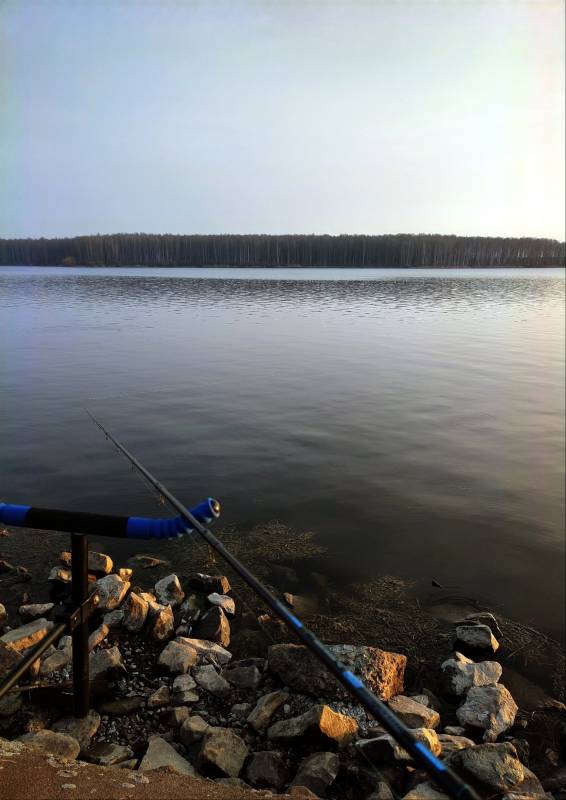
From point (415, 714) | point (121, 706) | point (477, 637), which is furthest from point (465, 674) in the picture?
point (121, 706)

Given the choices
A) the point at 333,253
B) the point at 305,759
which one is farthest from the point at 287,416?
the point at 333,253

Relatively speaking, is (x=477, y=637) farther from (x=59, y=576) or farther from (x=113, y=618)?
(x=59, y=576)

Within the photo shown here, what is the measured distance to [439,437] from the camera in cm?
1102

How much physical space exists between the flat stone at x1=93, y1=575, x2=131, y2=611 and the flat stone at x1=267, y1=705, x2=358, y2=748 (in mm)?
2180

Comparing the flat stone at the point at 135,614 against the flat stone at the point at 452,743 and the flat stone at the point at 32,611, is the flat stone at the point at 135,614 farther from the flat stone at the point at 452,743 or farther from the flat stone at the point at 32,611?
the flat stone at the point at 452,743

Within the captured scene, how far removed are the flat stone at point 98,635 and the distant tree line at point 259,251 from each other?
153m

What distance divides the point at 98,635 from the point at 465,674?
3205 millimetres

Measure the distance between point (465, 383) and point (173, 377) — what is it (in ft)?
29.7

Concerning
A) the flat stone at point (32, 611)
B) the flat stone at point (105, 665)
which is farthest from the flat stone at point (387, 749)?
the flat stone at point (32, 611)

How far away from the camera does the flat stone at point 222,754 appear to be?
334cm

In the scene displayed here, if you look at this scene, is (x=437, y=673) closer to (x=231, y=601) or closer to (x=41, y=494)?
(x=231, y=601)

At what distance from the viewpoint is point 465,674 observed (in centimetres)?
449

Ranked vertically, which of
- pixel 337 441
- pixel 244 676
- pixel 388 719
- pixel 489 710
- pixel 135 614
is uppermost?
pixel 388 719

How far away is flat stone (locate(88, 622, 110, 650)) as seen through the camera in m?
4.58
